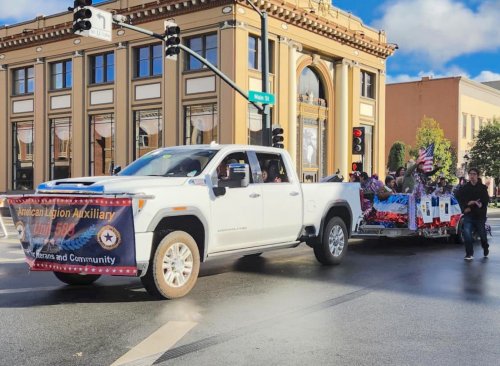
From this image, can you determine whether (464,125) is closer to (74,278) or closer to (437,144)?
(437,144)

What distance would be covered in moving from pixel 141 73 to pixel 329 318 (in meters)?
25.7

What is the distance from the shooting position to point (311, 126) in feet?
107

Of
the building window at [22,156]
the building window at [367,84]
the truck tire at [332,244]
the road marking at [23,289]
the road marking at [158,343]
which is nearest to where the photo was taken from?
the road marking at [158,343]

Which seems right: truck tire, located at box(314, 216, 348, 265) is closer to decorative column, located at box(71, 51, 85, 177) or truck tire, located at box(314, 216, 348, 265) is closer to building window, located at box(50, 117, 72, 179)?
decorative column, located at box(71, 51, 85, 177)

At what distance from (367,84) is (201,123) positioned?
495 inches

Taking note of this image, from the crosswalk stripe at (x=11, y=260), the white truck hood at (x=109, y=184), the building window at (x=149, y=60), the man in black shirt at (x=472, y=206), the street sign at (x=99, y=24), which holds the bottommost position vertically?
the crosswalk stripe at (x=11, y=260)

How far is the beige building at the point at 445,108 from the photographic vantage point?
5391 centimetres

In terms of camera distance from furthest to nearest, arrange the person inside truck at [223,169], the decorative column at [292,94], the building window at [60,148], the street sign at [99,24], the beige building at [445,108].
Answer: the beige building at [445,108] < the building window at [60,148] < the decorative column at [292,94] < the street sign at [99,24] < the person inside truck at [223,169]

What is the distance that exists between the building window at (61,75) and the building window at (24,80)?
61.9 inches

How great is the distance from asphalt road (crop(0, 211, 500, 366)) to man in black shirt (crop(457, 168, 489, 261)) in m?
1.36

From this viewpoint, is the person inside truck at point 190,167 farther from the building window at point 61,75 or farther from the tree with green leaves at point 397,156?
the tree with green leaves at point 397,156

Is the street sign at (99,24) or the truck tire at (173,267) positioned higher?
the street sign at (99,24)

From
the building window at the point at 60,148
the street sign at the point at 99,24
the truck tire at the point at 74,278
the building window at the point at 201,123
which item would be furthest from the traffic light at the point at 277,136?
the building window at the point at 60,148

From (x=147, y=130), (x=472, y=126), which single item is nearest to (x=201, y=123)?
(x=147, y=130)
